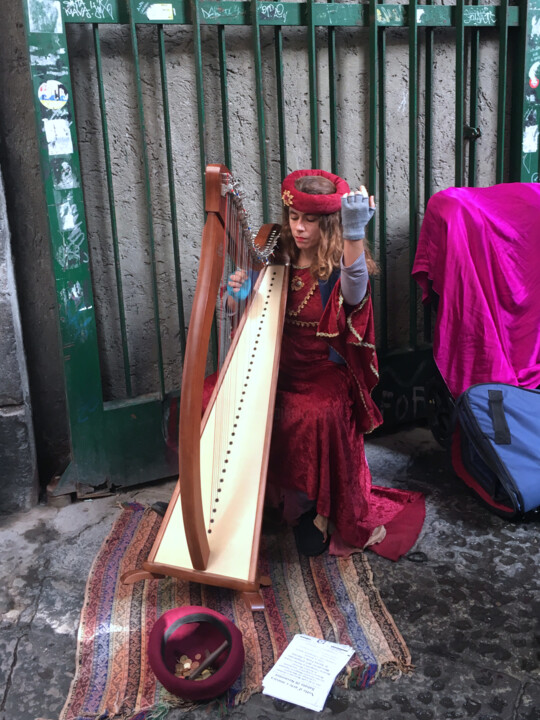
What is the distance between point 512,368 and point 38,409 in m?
1.91

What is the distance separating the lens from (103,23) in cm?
245

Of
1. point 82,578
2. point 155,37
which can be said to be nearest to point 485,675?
point 82,578

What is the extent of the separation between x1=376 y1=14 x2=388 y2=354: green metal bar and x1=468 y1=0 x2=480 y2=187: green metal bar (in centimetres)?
46

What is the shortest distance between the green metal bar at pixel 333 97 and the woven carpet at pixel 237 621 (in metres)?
1.57

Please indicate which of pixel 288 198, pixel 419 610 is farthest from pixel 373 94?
pixel 419 610

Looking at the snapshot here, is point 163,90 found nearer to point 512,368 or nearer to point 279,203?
point 279,203

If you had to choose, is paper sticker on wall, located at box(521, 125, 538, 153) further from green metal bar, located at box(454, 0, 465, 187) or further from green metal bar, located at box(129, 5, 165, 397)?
green metal bar, located at box(129, 5, 165, 397)

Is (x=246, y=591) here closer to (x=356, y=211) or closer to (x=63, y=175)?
(x=356, y=211)

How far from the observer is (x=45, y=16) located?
235cm

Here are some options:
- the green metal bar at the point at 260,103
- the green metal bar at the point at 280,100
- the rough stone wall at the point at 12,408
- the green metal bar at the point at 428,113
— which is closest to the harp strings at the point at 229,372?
the green metal bar at the point at 260,103

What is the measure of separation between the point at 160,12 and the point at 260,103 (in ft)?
1.60

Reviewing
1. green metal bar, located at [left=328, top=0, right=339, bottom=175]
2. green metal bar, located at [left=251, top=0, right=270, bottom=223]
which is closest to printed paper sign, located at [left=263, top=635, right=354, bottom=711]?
green metal bar, located at [left=251, top=0, right=270, bottom=223]

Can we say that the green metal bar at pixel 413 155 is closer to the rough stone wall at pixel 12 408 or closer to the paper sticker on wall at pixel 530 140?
the paper sticker on wall at pixel 530 140

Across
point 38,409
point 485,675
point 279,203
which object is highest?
point 279,203
